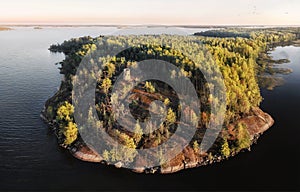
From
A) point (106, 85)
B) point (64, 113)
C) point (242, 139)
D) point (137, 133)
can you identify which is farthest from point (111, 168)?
point (106, 85)

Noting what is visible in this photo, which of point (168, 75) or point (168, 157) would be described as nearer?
point (168, 157)

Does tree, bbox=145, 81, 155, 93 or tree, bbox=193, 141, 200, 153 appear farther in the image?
tree, bbox=145, 81, 155, 93

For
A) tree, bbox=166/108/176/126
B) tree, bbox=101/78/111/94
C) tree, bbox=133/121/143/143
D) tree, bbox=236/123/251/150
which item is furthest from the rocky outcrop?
tree, bbox=101/78/111/94

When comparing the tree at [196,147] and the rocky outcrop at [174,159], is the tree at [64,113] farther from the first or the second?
the tree at [196,147]

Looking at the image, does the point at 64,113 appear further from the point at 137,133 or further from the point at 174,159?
the point at 174,159

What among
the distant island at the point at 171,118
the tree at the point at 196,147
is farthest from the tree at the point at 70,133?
the tree at the point at 196,147

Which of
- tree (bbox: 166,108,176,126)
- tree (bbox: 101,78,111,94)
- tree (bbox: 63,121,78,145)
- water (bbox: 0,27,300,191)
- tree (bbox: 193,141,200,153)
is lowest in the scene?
water (bbox: 0,27,300,191)

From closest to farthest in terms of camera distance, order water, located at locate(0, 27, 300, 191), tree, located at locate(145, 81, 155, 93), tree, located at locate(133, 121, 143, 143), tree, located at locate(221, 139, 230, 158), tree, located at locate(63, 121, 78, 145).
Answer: water, located at locate(0, 27, 300, 191) → tree, located at locate(221, 139, 230, 158) → tree, located at locate(133, 121, 143, 143) → tree, located at locate(63, 121, 78, 145) → tree, located at locate(145, 81, 155, 93)

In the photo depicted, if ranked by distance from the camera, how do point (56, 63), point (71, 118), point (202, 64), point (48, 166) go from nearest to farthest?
1. point (48, 166)
2. point (71, 118)
3. point (202, 64)
4. point (56, 63)

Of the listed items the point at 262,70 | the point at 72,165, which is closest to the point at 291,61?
the point at 262,70

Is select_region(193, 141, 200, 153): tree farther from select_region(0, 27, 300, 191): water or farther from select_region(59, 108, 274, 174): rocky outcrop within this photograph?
select_region(0, 27, 300, 191): water

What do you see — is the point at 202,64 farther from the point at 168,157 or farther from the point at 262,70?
the point at 262,70
